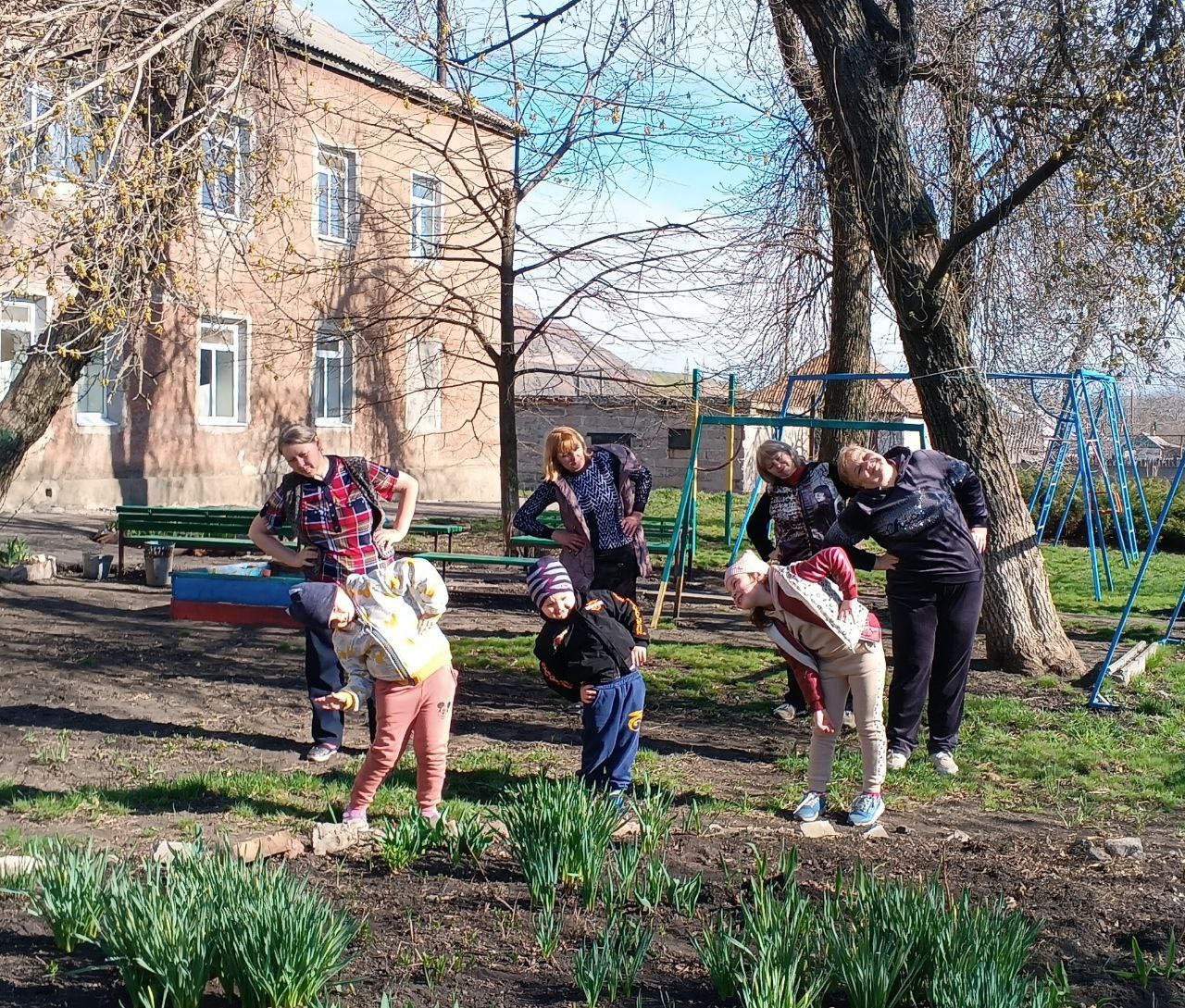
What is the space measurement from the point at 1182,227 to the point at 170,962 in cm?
680

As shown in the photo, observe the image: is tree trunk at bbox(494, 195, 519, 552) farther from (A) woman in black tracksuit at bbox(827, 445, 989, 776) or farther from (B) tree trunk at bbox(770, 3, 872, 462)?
(A) woman in black tracksuit at bbox(827, 445, 989, 776)

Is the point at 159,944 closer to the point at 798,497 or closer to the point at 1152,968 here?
the point at 1152,968

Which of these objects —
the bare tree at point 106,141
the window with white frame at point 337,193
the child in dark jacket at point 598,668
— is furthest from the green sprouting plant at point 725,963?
the window with white frame at point 337,193

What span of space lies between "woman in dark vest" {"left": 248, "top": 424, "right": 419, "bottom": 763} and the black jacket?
1292 millimetres

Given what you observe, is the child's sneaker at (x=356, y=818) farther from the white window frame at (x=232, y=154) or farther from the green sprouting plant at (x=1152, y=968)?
the white window frame at (x=232, y=154)

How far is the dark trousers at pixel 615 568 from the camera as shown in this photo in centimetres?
655

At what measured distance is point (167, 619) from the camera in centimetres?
993

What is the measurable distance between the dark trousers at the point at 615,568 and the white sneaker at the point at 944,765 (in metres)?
1.69

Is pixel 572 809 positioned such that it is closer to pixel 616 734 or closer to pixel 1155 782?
pixel 616 734

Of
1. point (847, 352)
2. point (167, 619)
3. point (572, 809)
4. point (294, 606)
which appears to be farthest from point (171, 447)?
point (572, 809)

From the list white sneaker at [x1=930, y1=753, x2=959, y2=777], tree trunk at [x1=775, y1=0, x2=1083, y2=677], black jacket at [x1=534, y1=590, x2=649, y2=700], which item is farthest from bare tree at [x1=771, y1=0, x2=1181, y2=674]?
black jacket at [x1=534, y1=590, x2=649, y2=700]

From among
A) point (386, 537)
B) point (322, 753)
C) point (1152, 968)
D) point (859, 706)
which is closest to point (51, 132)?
point (386, 537)

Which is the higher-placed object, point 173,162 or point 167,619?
point 173,162

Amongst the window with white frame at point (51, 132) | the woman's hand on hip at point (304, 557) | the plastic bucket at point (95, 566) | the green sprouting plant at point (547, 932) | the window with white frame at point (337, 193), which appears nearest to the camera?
the green sprouting plant at point (547, 932)
